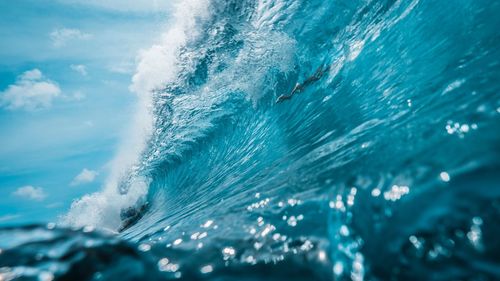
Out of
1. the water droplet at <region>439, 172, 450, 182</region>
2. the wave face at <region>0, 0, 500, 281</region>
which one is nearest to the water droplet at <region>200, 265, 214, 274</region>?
the wave face at <region>0, 0, 500, 281</region>

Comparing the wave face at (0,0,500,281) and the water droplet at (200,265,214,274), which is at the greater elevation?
the water droplet at (200,265,214,274)

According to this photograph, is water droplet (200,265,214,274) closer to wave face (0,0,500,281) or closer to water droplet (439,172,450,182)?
wave face (0,0,500,281)

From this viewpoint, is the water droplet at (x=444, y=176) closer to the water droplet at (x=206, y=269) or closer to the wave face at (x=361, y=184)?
the wave face at (x=361, y=184)

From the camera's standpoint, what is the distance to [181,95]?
10.2m

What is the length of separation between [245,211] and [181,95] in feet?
28.2

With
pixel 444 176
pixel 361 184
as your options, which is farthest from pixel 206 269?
pixel 444 176

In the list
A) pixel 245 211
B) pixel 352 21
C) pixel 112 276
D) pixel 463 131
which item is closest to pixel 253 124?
pixel 352 21

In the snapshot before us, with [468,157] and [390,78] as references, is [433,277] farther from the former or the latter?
[390,78]

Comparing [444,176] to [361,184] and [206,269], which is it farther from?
[206,269]

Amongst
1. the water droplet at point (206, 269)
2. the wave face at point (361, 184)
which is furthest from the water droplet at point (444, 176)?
the water droplet at point (206, 269)

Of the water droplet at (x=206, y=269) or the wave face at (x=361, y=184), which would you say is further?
the water droplet at (x=206, y=269)

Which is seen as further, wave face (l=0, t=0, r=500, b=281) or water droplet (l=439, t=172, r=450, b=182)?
water droplet (l=439, t=172, r=450, b=182)

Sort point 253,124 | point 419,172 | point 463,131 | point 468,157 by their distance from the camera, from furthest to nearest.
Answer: point 253,124, point 463,131, point 419,172, point 468,157

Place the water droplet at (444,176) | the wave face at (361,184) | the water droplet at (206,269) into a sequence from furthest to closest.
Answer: the water droplet at (206,269), the water droplet at (444,176), the wave face at (361,184)
